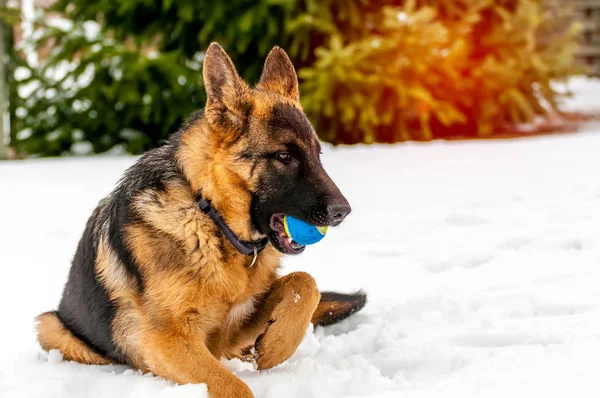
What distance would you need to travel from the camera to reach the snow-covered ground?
3229mm

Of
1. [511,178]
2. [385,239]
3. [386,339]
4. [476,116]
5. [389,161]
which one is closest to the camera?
[386,339]

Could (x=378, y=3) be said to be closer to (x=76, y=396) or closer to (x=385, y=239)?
(x=385, y=239)

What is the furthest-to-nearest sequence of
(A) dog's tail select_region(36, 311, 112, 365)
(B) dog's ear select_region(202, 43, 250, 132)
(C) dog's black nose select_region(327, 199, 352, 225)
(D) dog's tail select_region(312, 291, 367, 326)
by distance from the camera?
(D) dog's tail select_region(312, 291, 367, 326) → (A) dog's tail select_region(36, 311, 112, 365) → (B) dog's ear select_region(202, 43, 250, 132) → (C) dog's black nose select_region(327, 199, 352, 225)

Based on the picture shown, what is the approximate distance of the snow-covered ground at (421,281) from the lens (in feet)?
10.6

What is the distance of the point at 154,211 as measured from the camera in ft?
11.5

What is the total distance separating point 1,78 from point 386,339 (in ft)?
29.9

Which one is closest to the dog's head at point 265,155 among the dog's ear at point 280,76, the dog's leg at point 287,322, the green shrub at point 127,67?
the dog's leg at point 287,322

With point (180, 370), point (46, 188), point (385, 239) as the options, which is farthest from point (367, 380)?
point (46, 188)

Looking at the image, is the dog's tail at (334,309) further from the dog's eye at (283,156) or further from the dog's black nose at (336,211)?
the dog's eye at (283,156)

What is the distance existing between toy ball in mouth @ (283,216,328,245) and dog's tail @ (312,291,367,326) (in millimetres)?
809

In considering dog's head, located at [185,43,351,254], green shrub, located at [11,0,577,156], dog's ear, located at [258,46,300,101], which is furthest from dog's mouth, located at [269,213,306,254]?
green shrub, located at [11,0,577,156]

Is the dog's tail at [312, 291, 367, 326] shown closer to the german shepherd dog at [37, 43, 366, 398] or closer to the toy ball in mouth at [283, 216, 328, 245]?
the german shepherd dog at [37, 43, 366, 398]

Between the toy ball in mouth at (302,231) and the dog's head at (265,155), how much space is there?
0.15 ft

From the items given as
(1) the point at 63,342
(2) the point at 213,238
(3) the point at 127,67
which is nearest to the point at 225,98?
(2) the point at 213,238
